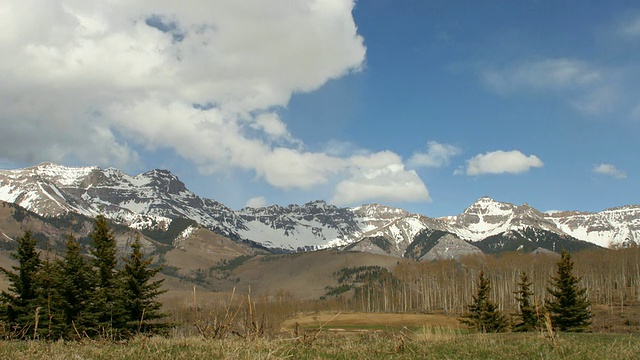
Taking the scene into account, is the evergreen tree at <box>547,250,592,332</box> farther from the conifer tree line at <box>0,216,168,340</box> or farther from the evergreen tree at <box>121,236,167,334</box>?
the conifer tree line at <box>0,216,168,340</box>

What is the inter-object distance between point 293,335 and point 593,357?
19.6 ft

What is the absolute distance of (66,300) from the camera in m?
31.8

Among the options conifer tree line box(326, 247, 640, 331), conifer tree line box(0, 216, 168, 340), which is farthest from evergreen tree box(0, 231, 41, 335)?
conifer tree line box(326, 247, 640, 331)

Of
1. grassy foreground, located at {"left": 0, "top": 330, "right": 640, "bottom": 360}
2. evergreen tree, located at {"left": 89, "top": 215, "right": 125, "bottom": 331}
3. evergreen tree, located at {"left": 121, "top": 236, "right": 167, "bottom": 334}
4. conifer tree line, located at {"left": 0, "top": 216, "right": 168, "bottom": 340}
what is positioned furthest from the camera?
evergreen tree, located at {"left": 121, "top": 236, "right": 167, "bottom": 334}

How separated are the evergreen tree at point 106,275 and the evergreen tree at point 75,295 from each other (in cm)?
62

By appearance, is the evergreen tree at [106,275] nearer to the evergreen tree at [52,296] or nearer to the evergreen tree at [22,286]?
the evergreen tree at [52,296]

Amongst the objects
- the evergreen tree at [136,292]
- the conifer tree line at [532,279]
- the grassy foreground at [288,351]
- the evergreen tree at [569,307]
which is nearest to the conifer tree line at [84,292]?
the evergreen tree at [136,292]

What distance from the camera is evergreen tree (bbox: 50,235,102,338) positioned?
3119 centimetres

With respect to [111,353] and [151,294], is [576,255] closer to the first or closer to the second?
[151,294]

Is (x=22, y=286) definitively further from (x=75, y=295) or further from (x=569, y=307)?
(x=569, y=307)

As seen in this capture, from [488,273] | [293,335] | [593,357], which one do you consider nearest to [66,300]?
[293,335]

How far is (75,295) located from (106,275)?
3.53m

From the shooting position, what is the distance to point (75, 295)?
3247cm

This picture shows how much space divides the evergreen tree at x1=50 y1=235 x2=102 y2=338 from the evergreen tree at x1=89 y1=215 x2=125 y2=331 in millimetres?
616
